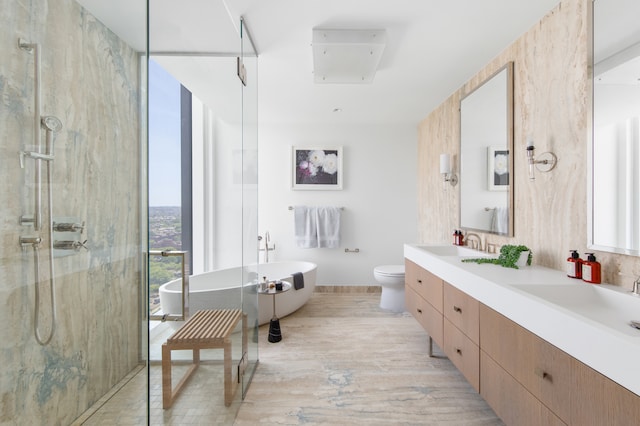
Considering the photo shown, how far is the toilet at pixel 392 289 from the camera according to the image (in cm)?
294

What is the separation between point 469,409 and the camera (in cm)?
158

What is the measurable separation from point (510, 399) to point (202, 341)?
1363 millimetres

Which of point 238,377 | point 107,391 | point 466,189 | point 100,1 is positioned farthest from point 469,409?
point 100,1

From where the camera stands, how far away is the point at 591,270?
1.24m

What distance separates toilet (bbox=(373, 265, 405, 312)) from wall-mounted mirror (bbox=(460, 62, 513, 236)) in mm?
860

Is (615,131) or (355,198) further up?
(615,131)

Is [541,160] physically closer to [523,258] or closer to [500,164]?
[500,164]

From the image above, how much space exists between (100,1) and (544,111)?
95.2 inches

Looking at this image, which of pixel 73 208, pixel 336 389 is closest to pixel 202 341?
pixel 73 208

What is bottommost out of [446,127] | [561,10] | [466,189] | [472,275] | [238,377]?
[238,377]

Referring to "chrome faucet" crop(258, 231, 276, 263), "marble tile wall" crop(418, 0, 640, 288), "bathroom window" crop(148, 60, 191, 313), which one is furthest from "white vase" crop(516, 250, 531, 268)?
"chrome faucet" crop(258, 231, 276, 263)

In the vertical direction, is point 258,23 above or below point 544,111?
above

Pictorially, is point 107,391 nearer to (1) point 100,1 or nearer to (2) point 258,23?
(1) point 100,1

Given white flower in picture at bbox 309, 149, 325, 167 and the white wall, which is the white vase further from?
white flower in picture at bbox 309, 149, 325, 167
